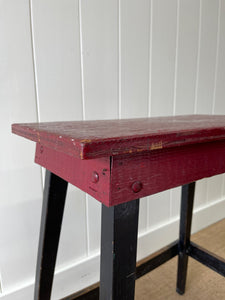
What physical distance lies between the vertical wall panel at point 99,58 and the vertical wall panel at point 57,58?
0.10ft

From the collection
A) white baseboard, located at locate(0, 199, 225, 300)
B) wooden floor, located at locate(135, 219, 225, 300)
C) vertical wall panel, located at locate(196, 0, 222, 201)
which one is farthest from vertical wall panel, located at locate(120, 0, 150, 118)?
wooden floor, located at locate(135, 219, 225, 300)

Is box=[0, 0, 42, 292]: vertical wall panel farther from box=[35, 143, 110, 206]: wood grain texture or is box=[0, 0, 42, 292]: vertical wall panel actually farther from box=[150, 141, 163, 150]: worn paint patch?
box=[150, 141, 163, 150]: worn paint patch

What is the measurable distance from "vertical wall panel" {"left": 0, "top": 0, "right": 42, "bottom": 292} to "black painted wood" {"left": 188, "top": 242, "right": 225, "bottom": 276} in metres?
0.59

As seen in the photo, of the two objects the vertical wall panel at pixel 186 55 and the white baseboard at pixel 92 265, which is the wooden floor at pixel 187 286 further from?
the vertical wall panel at pixel 186 55

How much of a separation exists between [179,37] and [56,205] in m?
0.93

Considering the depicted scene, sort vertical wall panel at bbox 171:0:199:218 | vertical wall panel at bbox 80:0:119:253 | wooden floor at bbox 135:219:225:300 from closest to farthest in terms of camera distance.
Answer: vertical wall panel at bbox 80:0:119:253 < wooden floor at bbox 135:219:225:300 < vertical wall panel at bbox 171:0:199:218

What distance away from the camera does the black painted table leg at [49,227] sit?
1.96 ft

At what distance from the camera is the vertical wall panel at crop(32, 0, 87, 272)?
0.77 meters

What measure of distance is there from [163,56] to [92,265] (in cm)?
93

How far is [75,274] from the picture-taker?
981 millimetres

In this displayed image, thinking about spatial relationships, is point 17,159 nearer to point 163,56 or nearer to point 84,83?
point 84,83

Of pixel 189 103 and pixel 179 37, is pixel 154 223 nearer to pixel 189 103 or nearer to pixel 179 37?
pixel 189 103

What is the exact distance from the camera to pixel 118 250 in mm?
389

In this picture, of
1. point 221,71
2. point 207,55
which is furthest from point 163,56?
point 221,71
